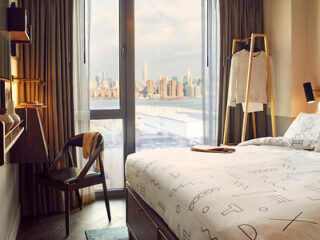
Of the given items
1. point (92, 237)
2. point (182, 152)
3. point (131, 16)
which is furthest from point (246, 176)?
point (131, 16)

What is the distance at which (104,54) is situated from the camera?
4070 mm

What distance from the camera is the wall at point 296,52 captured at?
3.80 metres

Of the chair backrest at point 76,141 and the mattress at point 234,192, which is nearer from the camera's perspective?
the mattress at point 234,192

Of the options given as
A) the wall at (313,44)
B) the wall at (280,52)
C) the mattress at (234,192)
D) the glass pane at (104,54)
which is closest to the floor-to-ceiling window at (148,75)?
the glass pane at (104,54)

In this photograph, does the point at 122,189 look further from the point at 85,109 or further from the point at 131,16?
the point at 131,16

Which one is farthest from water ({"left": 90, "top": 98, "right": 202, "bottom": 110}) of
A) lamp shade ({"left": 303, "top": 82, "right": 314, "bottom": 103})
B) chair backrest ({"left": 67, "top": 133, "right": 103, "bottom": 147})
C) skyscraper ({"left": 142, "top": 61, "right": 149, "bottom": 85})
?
lamp shade ({"left": 303, "top": 82, "right": 314, "bottom": 103})

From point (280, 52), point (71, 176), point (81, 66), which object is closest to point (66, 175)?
point (71, 176)

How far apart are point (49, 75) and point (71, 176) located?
3.48 ft

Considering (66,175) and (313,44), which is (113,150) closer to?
(66,175)

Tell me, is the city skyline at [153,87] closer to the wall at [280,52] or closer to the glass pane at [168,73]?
the glass pane at [168,73]

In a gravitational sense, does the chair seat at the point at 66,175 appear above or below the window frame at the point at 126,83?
below

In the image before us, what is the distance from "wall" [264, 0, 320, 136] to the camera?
380 cm

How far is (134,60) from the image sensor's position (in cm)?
413

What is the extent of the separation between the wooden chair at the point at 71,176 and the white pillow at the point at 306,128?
1719mm
